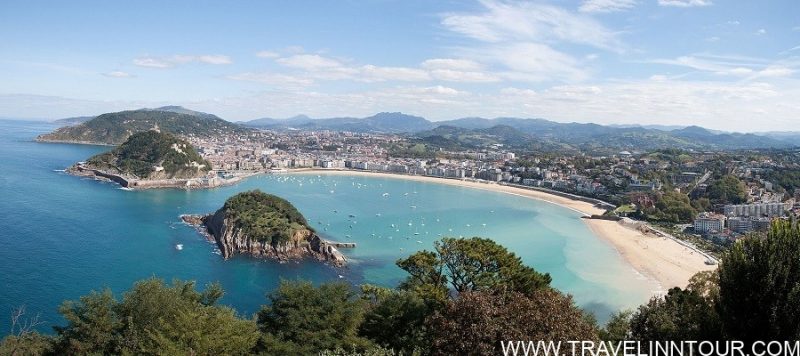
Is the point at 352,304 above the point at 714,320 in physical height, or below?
below

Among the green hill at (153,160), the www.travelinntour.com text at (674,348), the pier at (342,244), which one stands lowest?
the pier at (342,244)

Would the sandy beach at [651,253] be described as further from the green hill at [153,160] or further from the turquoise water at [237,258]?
the green hill at [153,160]

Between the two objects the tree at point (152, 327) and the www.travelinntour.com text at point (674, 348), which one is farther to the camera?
the tree at point (152, 327)

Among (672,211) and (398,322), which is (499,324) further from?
(672,211)

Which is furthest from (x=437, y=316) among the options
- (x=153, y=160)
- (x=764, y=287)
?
(x=153, y=160)

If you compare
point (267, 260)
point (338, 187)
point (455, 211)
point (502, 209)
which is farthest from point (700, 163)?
point (267, 260)

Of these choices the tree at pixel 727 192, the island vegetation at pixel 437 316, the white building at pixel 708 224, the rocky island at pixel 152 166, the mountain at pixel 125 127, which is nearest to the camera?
the island vegetation at pixel 437 316

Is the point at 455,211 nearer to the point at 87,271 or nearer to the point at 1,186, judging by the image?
the point at 87,271

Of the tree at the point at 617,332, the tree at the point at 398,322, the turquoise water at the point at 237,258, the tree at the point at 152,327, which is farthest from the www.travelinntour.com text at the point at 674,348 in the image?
the turquoise water at the point at 237,258
